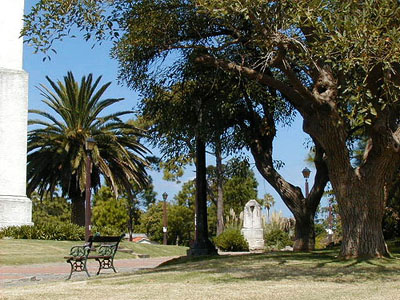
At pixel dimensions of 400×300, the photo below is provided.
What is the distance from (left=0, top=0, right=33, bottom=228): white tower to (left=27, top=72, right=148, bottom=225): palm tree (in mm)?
2035

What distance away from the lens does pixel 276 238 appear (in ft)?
108

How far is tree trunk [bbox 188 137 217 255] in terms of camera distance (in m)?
16.9

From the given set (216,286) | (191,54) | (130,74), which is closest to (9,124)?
(130,74)

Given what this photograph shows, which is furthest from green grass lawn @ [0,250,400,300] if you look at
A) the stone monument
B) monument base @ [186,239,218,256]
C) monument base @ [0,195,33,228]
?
the stone monument

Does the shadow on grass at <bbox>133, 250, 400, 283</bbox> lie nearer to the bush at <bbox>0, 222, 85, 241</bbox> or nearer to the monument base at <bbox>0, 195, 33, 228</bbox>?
the bush at <bbox>0, 222, 85, 241</bbox>

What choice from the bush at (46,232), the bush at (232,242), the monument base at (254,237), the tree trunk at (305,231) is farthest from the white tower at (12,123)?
the tree trunk at (305,231)

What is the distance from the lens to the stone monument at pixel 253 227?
31203mm

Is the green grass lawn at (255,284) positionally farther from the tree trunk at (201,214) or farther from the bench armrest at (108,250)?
the tree trunk at (201,214)

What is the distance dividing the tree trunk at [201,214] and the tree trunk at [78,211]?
17.1m

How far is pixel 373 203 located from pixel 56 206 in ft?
162

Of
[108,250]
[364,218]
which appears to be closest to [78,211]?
[108,250]

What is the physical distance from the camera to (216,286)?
374 inches

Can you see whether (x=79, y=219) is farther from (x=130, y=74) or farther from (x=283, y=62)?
(x=283, y=62)

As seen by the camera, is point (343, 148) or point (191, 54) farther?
point (191, 54)
